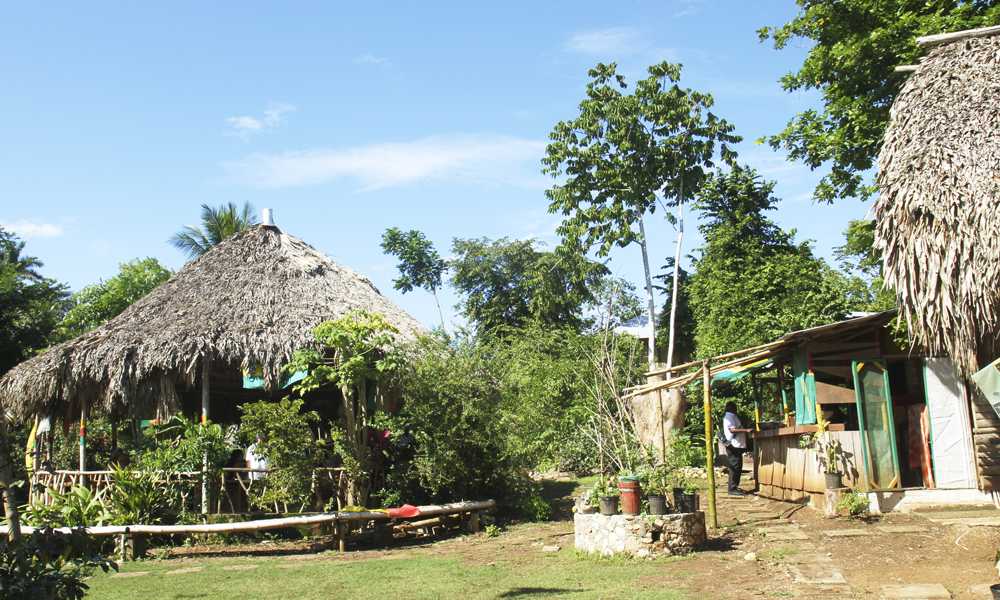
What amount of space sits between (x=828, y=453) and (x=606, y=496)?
356 cm

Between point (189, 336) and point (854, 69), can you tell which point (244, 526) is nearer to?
point (189, 336)

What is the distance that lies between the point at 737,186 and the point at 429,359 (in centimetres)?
1352

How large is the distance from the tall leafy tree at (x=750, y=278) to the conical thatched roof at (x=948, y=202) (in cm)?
951

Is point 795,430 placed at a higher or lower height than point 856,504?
higher

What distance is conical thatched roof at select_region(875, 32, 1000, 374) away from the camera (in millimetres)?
6957

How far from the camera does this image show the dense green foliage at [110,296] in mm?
27516

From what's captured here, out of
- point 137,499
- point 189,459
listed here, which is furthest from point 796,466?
point 137,499

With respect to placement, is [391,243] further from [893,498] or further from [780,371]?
[893,498]

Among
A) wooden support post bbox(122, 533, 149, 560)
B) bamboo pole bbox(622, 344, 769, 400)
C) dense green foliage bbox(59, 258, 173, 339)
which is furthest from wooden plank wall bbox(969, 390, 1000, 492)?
dense green foliage bbox(59, 258, 173, 339)

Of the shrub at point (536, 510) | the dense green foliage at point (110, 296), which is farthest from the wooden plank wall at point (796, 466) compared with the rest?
the dense green foliage at point (110, 296)

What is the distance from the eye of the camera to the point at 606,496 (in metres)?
8.33

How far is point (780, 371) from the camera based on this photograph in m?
13.0

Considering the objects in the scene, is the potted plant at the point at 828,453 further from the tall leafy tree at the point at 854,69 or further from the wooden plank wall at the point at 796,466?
the tall leafy tree at the point at 854,69

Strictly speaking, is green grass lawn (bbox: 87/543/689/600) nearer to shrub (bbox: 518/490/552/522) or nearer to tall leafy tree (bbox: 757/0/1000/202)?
shrub (bbox: 518/490/552/522)
